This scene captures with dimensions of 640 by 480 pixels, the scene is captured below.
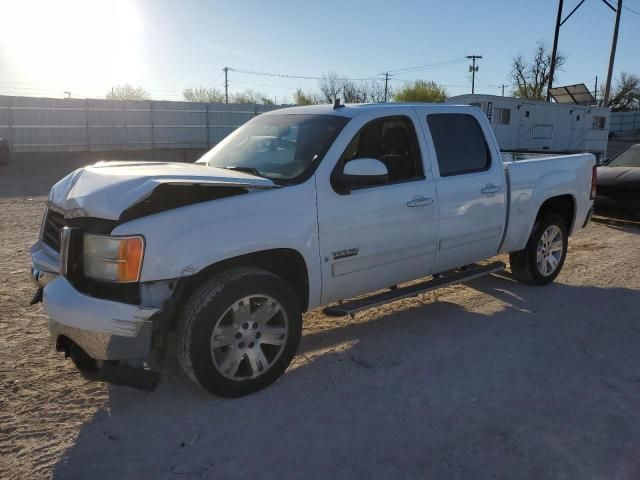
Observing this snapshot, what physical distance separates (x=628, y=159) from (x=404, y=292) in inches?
321

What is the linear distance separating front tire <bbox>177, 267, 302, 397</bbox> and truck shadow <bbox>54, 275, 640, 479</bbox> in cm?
16

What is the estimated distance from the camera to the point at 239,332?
11.7ft

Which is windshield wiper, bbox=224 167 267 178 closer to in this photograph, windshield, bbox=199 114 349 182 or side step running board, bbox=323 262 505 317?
windshield, bbox=199 114 349 182

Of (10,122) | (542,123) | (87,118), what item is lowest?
(10,122)

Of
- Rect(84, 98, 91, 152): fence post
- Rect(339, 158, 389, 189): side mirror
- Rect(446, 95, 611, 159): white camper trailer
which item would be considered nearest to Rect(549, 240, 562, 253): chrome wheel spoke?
Rect(339, 158, 389, 189): side mirror

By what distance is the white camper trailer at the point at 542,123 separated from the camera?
20.5m

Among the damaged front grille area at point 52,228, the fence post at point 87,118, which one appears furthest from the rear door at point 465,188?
the fence post at point 87,118

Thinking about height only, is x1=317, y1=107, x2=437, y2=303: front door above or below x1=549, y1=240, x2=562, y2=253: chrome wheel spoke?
above

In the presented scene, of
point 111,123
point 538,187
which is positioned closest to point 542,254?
point 538,187

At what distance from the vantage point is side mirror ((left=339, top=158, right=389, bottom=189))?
391cm

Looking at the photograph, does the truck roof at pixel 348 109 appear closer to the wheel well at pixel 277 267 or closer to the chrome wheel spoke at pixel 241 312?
the wheel well at pixel 277 267

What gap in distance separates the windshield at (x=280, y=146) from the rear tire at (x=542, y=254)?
2.90 meters

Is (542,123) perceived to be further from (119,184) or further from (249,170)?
(119,184)

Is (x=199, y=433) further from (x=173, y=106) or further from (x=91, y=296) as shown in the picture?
(x=173, y=106)
